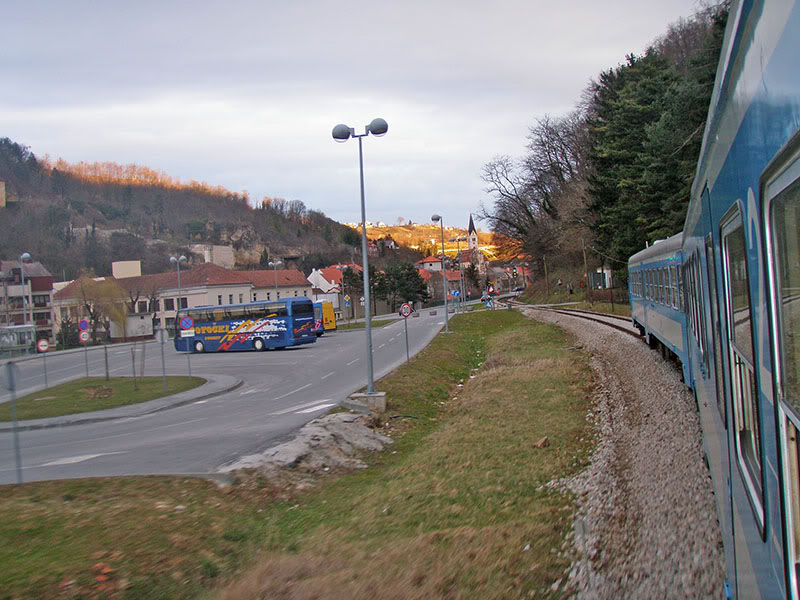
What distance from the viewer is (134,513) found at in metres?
8.78

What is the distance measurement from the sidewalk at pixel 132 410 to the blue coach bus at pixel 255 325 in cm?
1765

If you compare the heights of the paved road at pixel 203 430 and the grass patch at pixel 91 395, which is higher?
the grass patch at pixel 91 395

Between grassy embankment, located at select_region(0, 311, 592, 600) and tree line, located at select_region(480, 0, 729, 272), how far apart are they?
65.3ft

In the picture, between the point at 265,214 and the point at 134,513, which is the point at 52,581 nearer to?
the point at 134,513

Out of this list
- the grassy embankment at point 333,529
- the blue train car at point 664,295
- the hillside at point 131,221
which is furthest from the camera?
the hillside at point 131,221

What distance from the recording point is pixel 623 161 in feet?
161

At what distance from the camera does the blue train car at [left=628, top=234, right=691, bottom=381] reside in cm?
1276

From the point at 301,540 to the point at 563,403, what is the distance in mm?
9152

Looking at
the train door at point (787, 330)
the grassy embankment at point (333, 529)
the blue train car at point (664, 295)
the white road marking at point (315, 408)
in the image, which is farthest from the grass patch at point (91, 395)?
the train door at point (787, 330)

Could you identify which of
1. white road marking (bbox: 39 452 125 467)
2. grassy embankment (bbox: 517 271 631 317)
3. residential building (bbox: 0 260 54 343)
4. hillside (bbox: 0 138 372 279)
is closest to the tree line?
grassy embankment (bbox: 517 271 631 317)

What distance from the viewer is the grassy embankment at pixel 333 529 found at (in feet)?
21.6

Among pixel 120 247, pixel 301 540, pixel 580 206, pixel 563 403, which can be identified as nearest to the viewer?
pixel 301 540

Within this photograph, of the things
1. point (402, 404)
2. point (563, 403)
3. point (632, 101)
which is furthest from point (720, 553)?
point (632, 101)

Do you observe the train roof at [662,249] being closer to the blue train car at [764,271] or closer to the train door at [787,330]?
the blue train car at [764,271]
